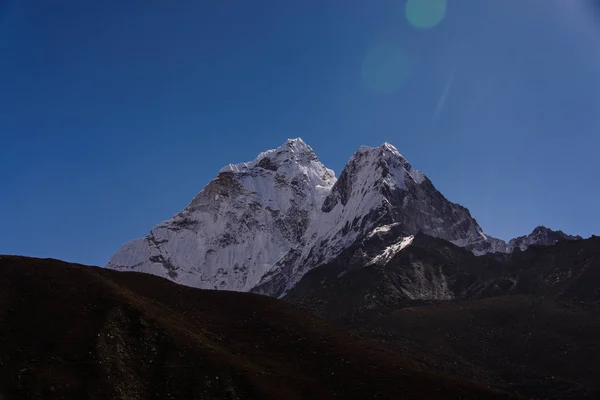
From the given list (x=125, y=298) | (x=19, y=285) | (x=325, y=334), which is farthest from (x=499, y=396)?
(x=19, y=285)

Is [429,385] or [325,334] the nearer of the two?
[429,385]

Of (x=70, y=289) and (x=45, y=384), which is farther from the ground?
(x=70, y=289)

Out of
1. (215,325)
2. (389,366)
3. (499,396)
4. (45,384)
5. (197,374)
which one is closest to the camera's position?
(45,384)

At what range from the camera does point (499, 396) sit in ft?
413

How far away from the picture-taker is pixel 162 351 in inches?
4855

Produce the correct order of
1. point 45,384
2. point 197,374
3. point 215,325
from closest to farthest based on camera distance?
point 45,384, point 197,374, point 215,325

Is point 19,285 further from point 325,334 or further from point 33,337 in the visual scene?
point 325,334

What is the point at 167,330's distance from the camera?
130500mm

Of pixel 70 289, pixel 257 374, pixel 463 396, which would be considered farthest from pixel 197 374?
pixel 463 396

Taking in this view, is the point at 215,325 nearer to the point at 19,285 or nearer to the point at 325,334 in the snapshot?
the point at 325,334

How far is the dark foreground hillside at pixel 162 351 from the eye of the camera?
4306 inches

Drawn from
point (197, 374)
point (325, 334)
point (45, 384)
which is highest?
point (325, 334)

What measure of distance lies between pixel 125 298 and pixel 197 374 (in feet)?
102

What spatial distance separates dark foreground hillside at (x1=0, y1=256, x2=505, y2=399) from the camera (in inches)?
4306
